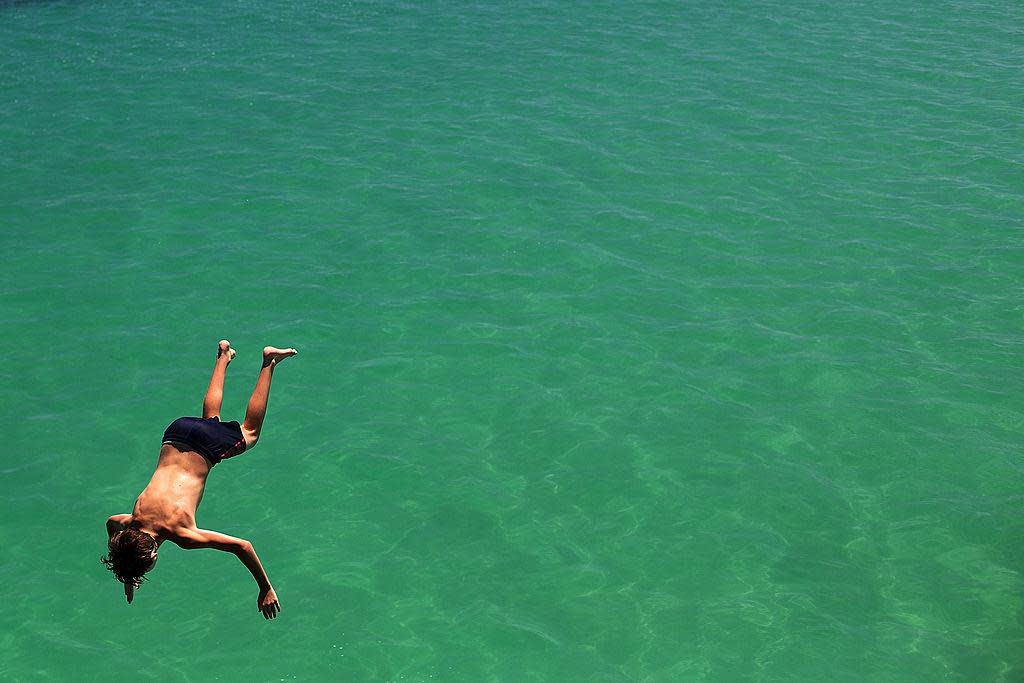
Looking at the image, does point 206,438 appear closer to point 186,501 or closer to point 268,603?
point 186,501

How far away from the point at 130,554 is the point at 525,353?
8466 millimetres

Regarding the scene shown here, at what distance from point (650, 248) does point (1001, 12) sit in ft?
62.8

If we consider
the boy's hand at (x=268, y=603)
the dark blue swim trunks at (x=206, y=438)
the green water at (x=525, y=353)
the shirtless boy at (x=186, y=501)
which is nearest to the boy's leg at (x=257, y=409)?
the shirtless boy at (x=186, y=501)

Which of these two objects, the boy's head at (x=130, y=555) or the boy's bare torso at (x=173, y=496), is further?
the boy's bare torso at (x=173, y=496)

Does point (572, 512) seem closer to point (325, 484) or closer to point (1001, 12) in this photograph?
point (325, 484)

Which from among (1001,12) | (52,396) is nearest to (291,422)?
(52,396)

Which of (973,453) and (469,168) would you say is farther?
(469,168)

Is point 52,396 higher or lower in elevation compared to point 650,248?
lower

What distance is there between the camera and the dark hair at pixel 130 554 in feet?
30.1

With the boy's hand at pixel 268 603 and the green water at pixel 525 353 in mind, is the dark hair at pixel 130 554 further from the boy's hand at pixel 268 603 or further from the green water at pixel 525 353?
the green water at pixel 525 353

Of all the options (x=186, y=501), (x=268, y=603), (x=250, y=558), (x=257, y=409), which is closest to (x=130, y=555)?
(x=250, y=558)

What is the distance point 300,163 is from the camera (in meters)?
22.3

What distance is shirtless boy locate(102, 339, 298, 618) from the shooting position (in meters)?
9.22

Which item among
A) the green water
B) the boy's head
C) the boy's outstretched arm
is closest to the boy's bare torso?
the boy's outstretched arm
